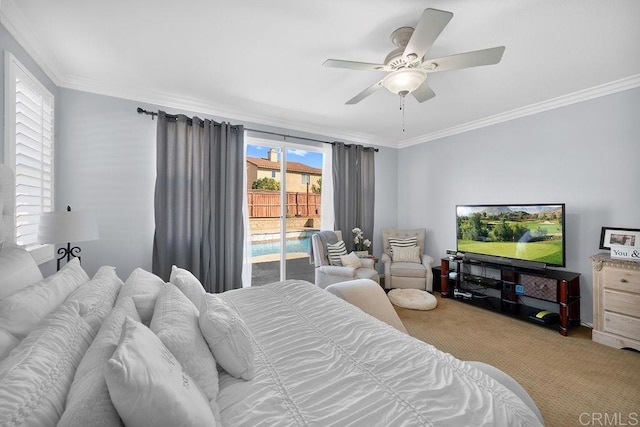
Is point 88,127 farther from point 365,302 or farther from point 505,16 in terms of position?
point 505,16

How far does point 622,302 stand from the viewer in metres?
2.54

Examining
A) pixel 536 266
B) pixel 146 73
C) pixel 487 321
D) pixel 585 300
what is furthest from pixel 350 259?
pixel 146 73

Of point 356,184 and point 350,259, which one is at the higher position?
Result: point 356,184

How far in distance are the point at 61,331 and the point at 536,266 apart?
13.7 ft

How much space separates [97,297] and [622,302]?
159 inches

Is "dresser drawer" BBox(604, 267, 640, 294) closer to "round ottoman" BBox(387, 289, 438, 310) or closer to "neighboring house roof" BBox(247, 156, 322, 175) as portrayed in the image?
"round ottoman" BBox(387, 289, 438, 310)

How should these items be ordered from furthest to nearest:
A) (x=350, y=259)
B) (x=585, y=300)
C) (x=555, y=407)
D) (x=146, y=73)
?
(x=350, y=259) → (x=585, y=300) → (x=146, y=73) → (x=555, y=407)

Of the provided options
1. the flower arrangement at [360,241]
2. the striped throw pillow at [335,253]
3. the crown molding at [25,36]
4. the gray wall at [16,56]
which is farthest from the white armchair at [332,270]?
the crown molding at [25,36]

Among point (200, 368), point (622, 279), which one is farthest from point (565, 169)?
point (200, 368)

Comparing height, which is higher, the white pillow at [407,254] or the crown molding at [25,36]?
the crown molding at [25,36]

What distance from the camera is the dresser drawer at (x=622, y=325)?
247 centimetres

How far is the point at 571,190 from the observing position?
322cm

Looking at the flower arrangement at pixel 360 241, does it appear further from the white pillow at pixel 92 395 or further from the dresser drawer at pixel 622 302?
the white pillow at pixel 92 395
